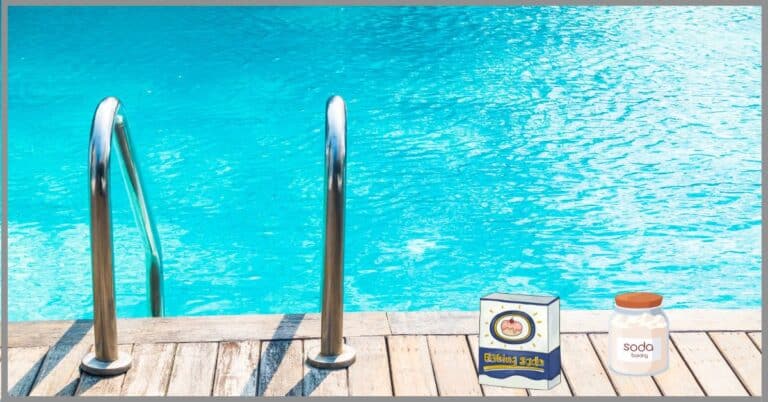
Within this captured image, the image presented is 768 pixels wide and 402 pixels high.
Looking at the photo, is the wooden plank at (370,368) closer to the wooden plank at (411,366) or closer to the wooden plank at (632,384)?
the wooden plank at (411,366)

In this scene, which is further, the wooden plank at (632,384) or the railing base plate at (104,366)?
the railing base plate at (104,366)

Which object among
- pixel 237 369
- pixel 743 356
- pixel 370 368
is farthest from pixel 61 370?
pixel 743 356

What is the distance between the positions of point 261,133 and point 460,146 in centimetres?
117

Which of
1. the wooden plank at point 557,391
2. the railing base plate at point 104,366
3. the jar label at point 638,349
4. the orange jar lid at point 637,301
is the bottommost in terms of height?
the wooden plank at point 557,391

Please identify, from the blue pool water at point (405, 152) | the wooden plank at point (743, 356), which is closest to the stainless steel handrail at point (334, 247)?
the wooden plank at point (743, 356)

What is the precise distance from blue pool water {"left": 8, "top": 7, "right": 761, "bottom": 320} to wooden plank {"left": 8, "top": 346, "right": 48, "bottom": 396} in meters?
1.61

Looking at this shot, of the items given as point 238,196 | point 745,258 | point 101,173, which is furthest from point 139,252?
point 745,258

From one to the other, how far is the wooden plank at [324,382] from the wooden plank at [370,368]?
2cm

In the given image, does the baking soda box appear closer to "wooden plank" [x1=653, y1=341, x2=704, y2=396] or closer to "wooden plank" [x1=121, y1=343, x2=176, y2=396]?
"wooden plank" [x1=653, y1=341, x2=704, y2=396]

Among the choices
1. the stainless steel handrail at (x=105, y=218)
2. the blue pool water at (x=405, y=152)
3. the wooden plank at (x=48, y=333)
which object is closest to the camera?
the stainless steel handrail at (x=105, y=218)

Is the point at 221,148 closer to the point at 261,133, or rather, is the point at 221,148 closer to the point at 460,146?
the point at 261,133

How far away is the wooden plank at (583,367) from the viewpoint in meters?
2.66

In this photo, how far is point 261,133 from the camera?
6223 millimetres

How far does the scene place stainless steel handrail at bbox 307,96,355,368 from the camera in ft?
8.41
